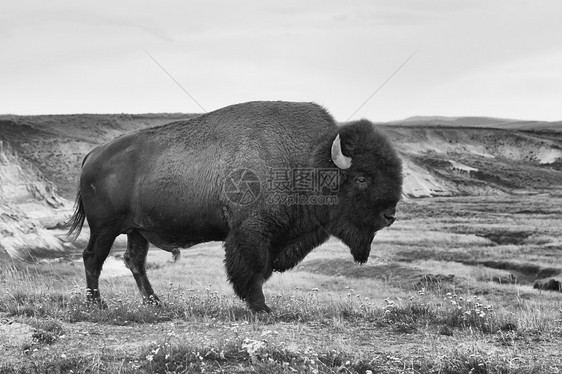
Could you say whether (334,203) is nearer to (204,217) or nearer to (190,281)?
(204,217)

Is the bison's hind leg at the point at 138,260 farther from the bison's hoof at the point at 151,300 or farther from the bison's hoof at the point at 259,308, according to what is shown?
the bison's hoof at the point at 259,308

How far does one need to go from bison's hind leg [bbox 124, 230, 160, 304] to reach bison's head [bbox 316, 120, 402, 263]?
3.06 meters

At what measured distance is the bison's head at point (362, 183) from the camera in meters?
9.17

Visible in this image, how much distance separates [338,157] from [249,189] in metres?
1.35

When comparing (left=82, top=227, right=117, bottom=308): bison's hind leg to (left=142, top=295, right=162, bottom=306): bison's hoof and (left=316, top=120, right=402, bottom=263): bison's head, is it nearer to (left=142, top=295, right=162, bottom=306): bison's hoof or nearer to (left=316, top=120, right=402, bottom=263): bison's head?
(left=142, top=295, right=162, bottom=306): bison's hoof

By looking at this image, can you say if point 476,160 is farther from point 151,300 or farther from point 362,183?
point 151,300

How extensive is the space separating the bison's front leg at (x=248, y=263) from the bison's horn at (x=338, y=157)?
1457 mm

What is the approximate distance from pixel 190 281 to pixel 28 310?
49.9 feet

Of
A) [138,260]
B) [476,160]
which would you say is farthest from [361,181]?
[476,160]

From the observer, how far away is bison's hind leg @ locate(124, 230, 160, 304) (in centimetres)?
1019

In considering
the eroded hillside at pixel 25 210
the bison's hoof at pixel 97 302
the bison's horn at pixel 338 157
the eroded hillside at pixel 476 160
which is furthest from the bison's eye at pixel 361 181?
the eroded hillside at pixel 476 160

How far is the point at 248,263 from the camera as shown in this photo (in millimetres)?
8969

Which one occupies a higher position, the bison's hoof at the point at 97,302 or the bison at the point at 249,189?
the bison at the point at 249,189

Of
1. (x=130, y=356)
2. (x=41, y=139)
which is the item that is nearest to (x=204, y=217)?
(x=130, y=356)
